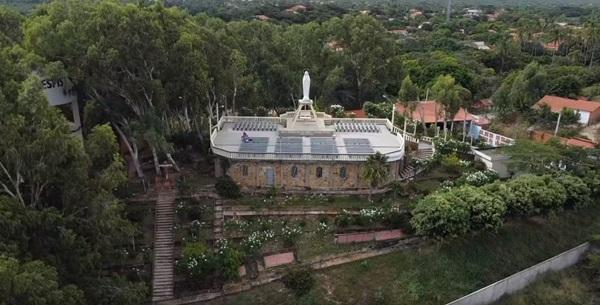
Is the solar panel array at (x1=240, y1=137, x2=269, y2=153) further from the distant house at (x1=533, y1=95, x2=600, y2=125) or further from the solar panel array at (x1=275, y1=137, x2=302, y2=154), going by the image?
the distant house at (x1=533, y1=95, x2=600, y2=125)

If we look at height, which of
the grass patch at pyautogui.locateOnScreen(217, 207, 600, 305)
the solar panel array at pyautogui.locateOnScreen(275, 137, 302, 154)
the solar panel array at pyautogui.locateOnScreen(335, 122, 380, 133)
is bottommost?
the grass patch at pyautogui.locateOnScreen(217, 207, 600, 305)

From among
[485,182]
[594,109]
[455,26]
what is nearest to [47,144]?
[485,182]

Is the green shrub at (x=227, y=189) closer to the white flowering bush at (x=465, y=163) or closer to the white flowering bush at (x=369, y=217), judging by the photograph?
the white flowering bush at (x=369, y=217)

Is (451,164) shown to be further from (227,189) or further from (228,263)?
(228,263)

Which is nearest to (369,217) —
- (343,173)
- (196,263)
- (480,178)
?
(343,173)

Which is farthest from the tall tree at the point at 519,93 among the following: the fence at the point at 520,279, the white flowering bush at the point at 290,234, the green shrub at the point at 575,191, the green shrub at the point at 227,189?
the green shrub at the point at 227,189

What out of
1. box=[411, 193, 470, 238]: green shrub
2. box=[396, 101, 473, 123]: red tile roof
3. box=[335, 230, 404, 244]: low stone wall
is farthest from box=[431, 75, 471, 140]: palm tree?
box=[335, 230, 404, 244]: low stone wall
